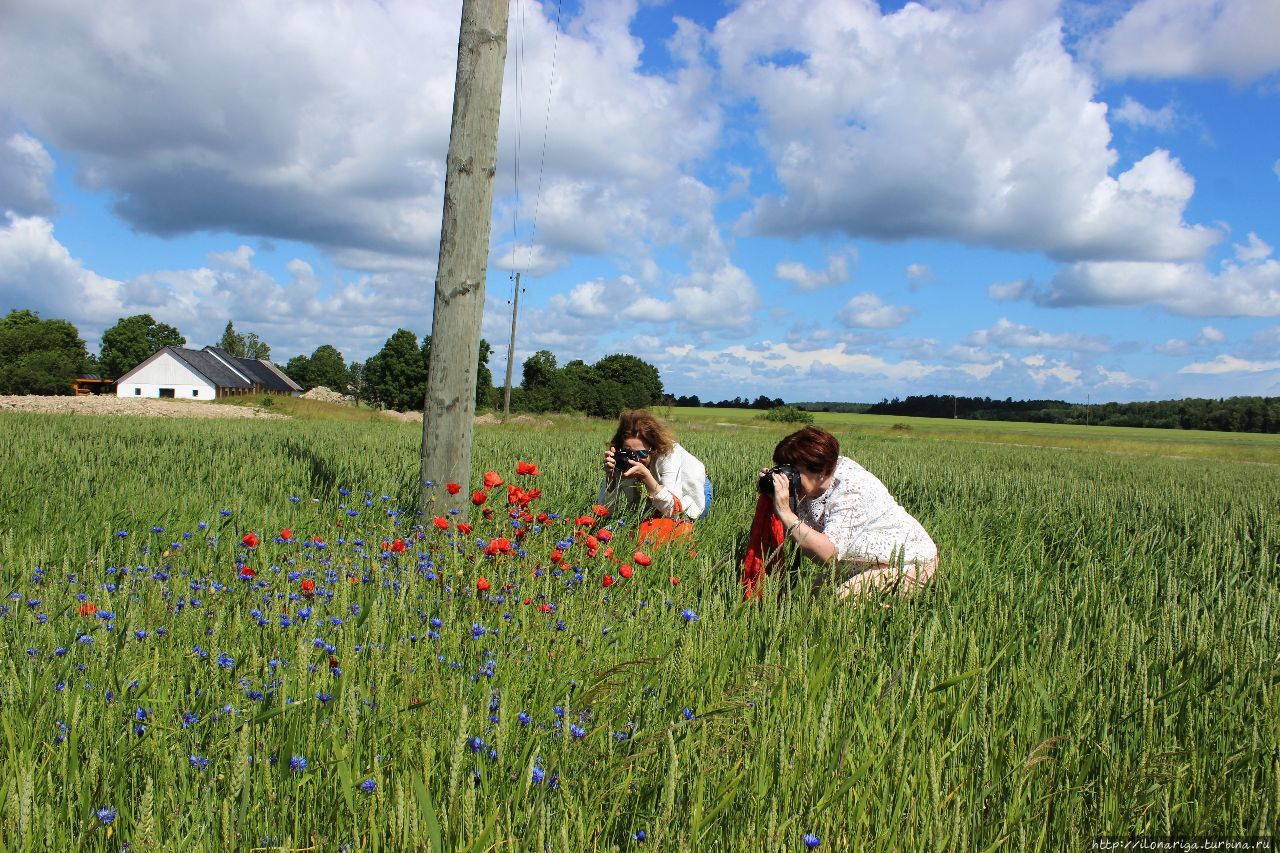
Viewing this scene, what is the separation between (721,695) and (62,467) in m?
6.45

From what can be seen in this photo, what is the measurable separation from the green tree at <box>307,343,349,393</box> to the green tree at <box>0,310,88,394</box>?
3507 cm

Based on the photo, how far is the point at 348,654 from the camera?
187 centimetres

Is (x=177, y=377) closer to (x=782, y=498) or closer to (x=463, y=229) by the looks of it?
(x=463, y=229)

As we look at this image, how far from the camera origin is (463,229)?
15.8 ft

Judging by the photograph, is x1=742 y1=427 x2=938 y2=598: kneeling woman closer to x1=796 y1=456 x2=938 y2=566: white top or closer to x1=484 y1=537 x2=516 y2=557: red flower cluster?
x1=796 y1=456 x2=938 y2=566: white top

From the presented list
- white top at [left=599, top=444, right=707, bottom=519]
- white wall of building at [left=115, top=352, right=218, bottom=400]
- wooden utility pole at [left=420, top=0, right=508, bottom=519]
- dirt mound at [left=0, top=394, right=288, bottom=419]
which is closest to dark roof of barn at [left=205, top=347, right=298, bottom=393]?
white wall of building at [left=115, top=352, right=218, bottom=400]

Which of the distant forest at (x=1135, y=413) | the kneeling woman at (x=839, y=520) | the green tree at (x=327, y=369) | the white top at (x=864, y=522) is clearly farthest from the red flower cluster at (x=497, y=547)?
the green tree at (x=327, y=369)

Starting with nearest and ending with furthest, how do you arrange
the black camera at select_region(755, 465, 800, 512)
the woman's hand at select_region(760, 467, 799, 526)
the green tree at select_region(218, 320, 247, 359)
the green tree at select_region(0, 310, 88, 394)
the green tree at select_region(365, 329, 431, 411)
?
the woman's hand at select_region(760, 467, 799, 526), the black camera at select_region(755, 465, 800, 512), the green tree at select_region(0, 310, 88, 394), the green tree at select_region(365, 329, 431, 411), the green tree at select_region(218, 320, 247, 359)

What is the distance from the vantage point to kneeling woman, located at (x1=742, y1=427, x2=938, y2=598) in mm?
3561

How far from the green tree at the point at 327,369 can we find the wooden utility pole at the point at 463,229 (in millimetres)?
107432

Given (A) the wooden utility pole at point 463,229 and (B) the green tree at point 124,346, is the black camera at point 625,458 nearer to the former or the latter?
(A) the wooden utility pole at point 463,229

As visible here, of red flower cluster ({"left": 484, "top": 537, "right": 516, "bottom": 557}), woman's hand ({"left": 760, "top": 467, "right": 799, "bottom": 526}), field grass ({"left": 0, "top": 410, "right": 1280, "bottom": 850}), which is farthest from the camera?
woman's hand ({"left": 760, "top": 467, "right": 799, "bottom": 526})

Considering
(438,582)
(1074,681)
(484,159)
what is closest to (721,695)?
(1074,681)

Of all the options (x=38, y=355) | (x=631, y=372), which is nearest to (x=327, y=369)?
(x=38, y=355)
